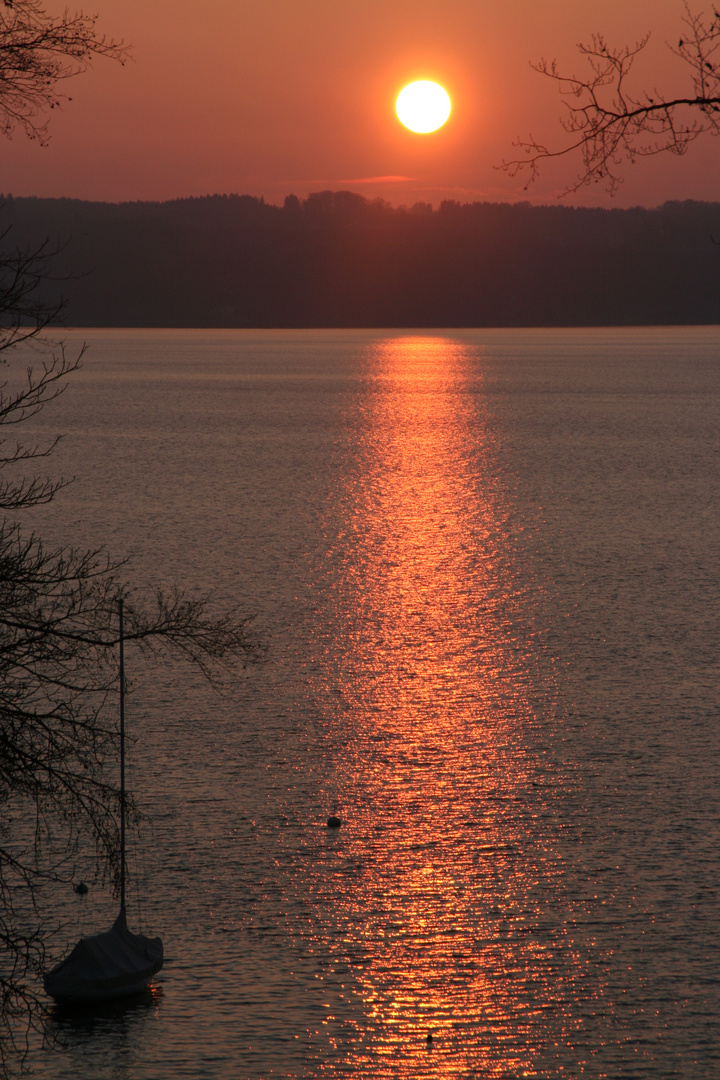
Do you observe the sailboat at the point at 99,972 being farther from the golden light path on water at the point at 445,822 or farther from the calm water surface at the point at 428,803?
the golden light path on water at the point at 445,822

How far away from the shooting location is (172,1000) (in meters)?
16.6

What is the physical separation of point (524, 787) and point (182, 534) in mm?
27442

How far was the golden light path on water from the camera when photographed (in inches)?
642

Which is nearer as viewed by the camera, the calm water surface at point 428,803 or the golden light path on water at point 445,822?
the calm water surface at point 428,803

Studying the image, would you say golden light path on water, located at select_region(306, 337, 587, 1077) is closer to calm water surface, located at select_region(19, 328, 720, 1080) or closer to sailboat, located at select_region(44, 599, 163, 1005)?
calm water surface, located at select_region(19, 328, 720, 1080)

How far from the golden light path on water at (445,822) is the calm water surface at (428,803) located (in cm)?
6

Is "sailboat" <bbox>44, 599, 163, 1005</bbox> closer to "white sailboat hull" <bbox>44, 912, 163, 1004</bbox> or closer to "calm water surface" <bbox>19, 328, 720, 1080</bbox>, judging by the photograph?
"white sailboat hull" <bbox>44, 912, 163, 1004</bbox>

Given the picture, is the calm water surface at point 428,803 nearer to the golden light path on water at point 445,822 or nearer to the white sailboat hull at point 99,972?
the golden light path on water at point 445,822

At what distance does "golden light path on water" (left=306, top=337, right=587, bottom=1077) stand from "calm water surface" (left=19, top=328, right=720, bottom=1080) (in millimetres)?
59

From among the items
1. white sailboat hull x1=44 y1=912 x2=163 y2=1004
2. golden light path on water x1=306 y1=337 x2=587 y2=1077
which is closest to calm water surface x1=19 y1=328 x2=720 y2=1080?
golden light path on water x1=306 y1=337 x2=587 y2=1077

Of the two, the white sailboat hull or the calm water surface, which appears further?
the white sailboat hull

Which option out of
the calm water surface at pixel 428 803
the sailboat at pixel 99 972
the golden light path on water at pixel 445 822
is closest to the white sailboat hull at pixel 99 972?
the sailboat at pixel 99 972

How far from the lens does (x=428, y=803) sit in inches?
887

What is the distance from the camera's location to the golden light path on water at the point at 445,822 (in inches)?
642
